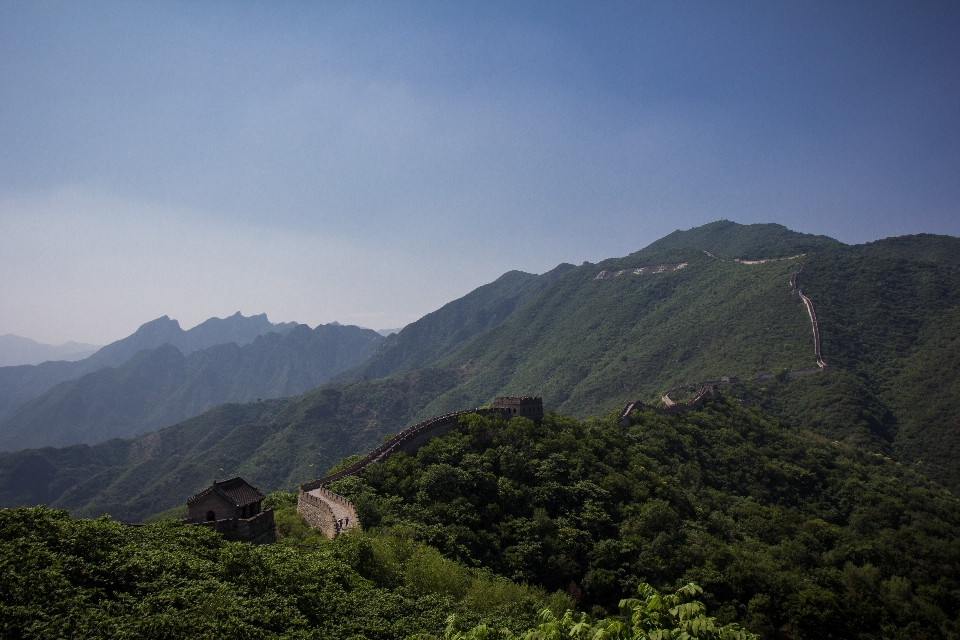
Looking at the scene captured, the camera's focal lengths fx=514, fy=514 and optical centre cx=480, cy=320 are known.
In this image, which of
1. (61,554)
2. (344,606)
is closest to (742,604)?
(344,606)

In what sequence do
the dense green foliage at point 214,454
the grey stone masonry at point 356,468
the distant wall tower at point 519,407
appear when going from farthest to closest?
the dense green foliage at point 214,454 < the distant wall tower at point 519,407 < the grey stone masonry at point 356,468

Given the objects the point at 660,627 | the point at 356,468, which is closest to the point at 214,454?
the point at 356,468

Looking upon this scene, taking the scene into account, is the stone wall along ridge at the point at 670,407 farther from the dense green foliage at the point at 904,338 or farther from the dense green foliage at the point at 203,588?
the dense green foliage at the point at 203,588

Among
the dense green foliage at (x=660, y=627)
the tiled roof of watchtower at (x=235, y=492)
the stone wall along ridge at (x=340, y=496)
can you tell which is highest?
the dense green foliage at (x=660, y=627)

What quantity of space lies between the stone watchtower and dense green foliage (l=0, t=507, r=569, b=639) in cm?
379

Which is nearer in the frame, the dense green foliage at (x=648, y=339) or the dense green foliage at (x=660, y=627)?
the dense green foliage at (x=660, y=627)

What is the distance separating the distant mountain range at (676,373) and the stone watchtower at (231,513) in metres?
71.1

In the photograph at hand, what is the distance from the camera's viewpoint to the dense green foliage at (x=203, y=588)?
12.5 m

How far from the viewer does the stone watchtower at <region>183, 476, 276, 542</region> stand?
24141 millimetres

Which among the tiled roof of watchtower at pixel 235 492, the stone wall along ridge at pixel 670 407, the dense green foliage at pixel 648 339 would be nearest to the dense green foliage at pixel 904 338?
the dense green foliage at pixel 648 339

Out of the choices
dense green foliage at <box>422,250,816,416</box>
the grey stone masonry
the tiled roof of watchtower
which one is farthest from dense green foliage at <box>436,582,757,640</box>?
dense green foliage at <box>422,250,816,416</box>

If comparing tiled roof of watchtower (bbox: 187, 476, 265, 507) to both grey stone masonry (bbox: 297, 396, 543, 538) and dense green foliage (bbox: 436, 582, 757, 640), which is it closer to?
grey stone masonry (bbox: 297, 396, 543, 538)

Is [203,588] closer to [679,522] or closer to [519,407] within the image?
[679,522]

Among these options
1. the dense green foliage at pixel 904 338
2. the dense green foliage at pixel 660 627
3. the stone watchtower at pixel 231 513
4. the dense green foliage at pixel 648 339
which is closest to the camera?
the dense green foliage at pixel 660 627
